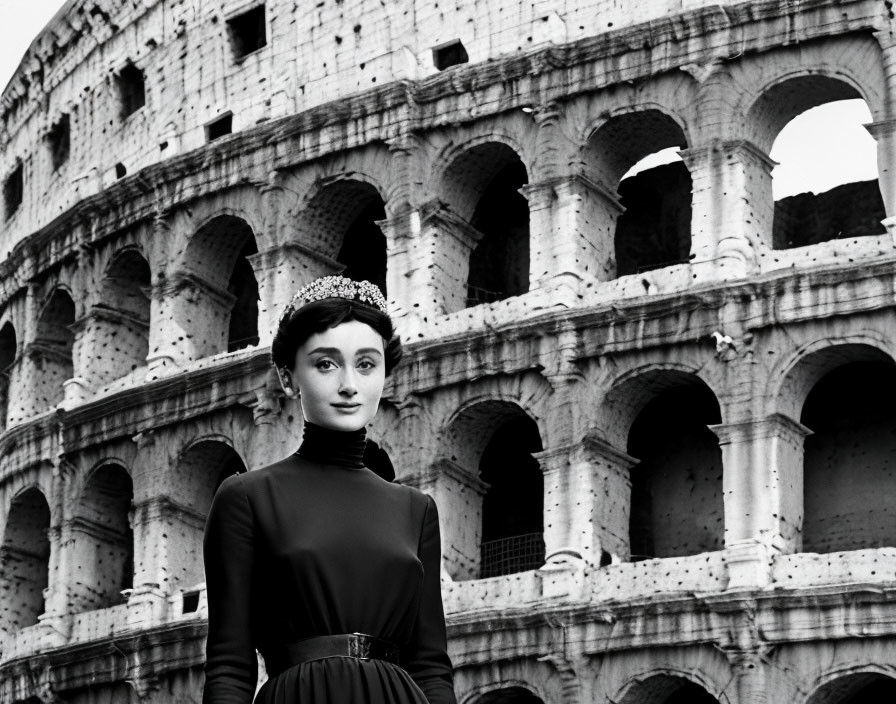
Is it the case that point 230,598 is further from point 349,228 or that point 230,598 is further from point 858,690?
point 349,228

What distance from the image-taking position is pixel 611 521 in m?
21.4

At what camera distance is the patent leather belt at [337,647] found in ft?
17.0

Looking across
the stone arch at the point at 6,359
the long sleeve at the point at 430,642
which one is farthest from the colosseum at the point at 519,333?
the long sleeve at the point at 430,642

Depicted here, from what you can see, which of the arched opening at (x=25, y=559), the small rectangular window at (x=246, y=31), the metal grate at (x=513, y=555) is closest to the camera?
the metal grate at (x=513, y=555)

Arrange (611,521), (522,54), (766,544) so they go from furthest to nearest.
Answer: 1. (522,54)
2. (611,521)
3. (766,544)

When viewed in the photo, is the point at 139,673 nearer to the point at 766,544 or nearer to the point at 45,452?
the point at 45,452

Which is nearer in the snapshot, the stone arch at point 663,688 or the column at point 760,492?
the column at point 760,492

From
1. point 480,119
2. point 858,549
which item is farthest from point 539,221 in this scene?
point 858,549

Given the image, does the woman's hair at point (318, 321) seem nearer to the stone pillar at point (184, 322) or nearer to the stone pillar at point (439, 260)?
the stone pillar at point (439, 260)

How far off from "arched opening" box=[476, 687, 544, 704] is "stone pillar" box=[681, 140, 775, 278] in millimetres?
4925

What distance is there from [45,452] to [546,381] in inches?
338

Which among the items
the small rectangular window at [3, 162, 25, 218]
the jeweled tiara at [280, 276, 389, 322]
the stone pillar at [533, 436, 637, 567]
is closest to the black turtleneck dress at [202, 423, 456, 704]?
the jeweled tiara at [280, 276, 389, 322]

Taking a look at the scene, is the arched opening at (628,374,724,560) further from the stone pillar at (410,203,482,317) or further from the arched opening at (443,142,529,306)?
the arched opening at (443,142,529,306)

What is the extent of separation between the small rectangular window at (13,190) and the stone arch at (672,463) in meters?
13.4
